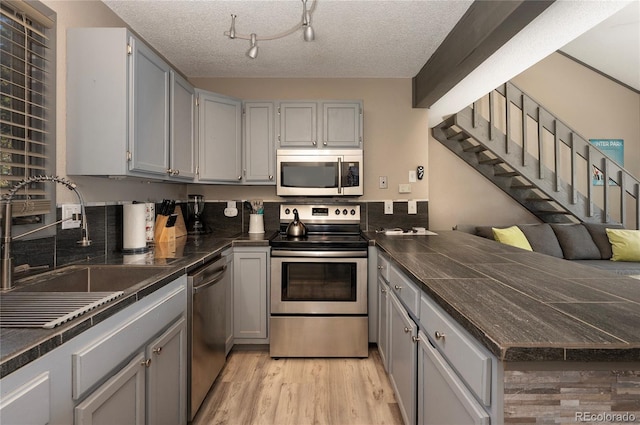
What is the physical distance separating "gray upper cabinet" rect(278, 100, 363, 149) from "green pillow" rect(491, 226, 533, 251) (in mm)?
1849

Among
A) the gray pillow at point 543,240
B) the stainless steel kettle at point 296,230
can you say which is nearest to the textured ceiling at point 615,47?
the gray pillow at point 543,240

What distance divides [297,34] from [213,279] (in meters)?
1.81

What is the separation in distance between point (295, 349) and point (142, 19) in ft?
8.39

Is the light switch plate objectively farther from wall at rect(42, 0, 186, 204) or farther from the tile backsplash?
wall at rect(42, 0, 186, 204)

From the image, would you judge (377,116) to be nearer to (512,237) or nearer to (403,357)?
(512,237)

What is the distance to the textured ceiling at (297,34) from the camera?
202 centimetres

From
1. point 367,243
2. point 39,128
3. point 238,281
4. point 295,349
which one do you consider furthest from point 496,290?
point 39,128

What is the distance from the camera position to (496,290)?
3.70 ft

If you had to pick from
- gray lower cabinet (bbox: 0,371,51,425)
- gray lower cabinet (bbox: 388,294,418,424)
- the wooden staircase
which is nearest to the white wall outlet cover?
gray lower cabinet (bbox: 388,294,418,424)

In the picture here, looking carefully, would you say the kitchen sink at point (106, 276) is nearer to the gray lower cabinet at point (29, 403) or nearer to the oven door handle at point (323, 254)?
the gray lower cabinet at point (29, 403)

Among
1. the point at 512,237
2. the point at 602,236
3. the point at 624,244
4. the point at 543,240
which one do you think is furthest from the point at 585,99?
the point at 512,237

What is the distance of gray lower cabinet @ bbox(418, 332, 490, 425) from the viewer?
883 millimetres

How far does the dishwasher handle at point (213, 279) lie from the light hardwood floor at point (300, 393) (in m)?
0.72

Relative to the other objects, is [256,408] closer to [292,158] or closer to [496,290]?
[496,290]
